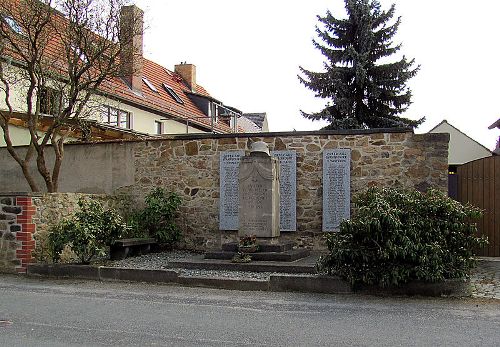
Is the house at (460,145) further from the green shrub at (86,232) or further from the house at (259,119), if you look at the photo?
the green shrub at (86,232)

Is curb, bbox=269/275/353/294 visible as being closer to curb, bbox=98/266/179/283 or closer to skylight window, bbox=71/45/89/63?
curb, bbox=98/266/179/283

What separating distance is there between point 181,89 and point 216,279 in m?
26.1

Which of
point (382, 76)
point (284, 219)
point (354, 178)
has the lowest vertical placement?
point (284, 219)

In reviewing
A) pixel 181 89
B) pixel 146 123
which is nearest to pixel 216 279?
pixel 146 123

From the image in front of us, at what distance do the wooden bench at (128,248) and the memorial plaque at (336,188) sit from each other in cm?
431

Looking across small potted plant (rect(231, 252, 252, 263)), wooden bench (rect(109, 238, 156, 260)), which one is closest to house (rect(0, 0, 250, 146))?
wooden bench (rect(109, 238, 156, 260))

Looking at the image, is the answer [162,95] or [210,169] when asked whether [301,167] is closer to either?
[210,169]

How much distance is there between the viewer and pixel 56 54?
1530 cm

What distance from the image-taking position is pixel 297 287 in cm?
927

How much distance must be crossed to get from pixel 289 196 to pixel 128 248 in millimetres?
3980

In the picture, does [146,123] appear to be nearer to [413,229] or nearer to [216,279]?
[216,279]

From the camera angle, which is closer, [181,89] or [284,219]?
[284,219]

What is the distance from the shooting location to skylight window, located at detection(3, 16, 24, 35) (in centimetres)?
1352

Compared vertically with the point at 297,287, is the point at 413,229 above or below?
above
